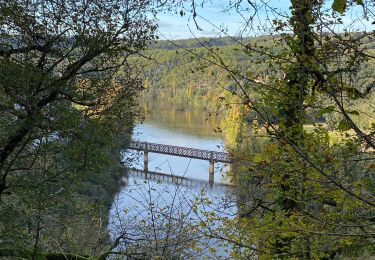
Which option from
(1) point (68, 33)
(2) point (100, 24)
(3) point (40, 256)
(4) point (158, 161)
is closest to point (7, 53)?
(1) point (68, 33)

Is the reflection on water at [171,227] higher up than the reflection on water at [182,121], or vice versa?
the reflection on water at [171,227]

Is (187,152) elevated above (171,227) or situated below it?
below

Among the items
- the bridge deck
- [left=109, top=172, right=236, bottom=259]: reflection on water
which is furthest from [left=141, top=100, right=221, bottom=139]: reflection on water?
[left=109, top=172, right=236, bottom=259]: reflection on water

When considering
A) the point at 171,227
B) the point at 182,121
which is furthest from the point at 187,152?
the point at 182,121

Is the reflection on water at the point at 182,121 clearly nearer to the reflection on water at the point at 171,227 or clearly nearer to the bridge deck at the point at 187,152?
the bridge deck at the point at 187,152

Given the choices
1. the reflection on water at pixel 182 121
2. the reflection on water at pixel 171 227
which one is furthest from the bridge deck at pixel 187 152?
the reflection on water at pixel 171 227

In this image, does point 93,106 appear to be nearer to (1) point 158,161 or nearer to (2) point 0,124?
(2) point 0,124

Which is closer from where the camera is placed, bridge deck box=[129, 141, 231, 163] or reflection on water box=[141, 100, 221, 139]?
bridge deck box=[129, 141, 231, 163]

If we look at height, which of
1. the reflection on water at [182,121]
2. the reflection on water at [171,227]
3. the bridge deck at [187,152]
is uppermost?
the reflection on water at [171,227]

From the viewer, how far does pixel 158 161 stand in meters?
33.6

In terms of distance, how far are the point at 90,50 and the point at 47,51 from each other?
1.33 ft

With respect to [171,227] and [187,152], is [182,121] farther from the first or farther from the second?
[171,227]

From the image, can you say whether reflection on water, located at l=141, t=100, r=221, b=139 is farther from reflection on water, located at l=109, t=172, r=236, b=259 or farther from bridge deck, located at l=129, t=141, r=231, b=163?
reflection on water, located at l=109, t=172, r=236, b=259

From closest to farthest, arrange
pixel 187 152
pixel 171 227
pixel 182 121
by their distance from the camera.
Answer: pixel 171 227 → pixel 187 152 → pixel 182 121
